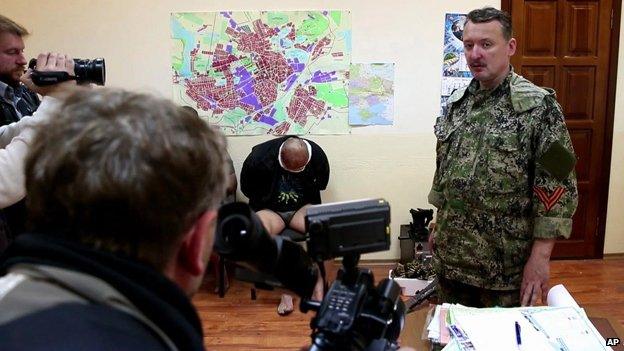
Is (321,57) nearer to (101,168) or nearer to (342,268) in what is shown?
(342,268)

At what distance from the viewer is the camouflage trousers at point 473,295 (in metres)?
1.84

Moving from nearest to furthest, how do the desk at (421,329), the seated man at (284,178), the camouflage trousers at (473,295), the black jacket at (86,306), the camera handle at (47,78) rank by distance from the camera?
the black jacket at (86,306)
the desk at (421,329)
the camera handle at (47,78)
the camouflage trousers at (473,295)
the seated man at (284,178)

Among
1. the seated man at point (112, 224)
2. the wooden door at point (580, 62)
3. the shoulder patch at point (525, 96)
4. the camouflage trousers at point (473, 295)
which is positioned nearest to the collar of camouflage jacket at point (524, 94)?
the shoulder patch at point (525, 96)

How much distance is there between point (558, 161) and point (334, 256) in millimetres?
1114

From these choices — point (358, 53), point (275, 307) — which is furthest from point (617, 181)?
point (275, 307)

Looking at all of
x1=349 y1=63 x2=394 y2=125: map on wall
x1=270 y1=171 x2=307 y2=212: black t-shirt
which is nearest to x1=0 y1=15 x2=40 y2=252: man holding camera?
x1=270 y1=171 x2=307 y2=212: black t-shirt

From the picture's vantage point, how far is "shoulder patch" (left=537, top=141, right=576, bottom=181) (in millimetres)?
1680

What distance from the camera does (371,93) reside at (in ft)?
12.0

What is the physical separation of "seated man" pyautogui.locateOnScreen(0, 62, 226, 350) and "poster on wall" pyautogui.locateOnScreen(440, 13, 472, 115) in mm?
3222

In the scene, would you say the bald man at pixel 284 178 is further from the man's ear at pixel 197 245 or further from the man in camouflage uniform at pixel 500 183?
the man's ear at pixel 197 245

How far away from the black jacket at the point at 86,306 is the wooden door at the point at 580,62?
345cm

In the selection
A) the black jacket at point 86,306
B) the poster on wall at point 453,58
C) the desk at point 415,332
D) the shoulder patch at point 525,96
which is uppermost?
the poster on wall at point 453,58

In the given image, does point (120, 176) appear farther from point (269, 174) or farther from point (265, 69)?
point (265, 69)

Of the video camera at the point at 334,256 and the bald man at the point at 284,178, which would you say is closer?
the video camera at the point at 334,256
